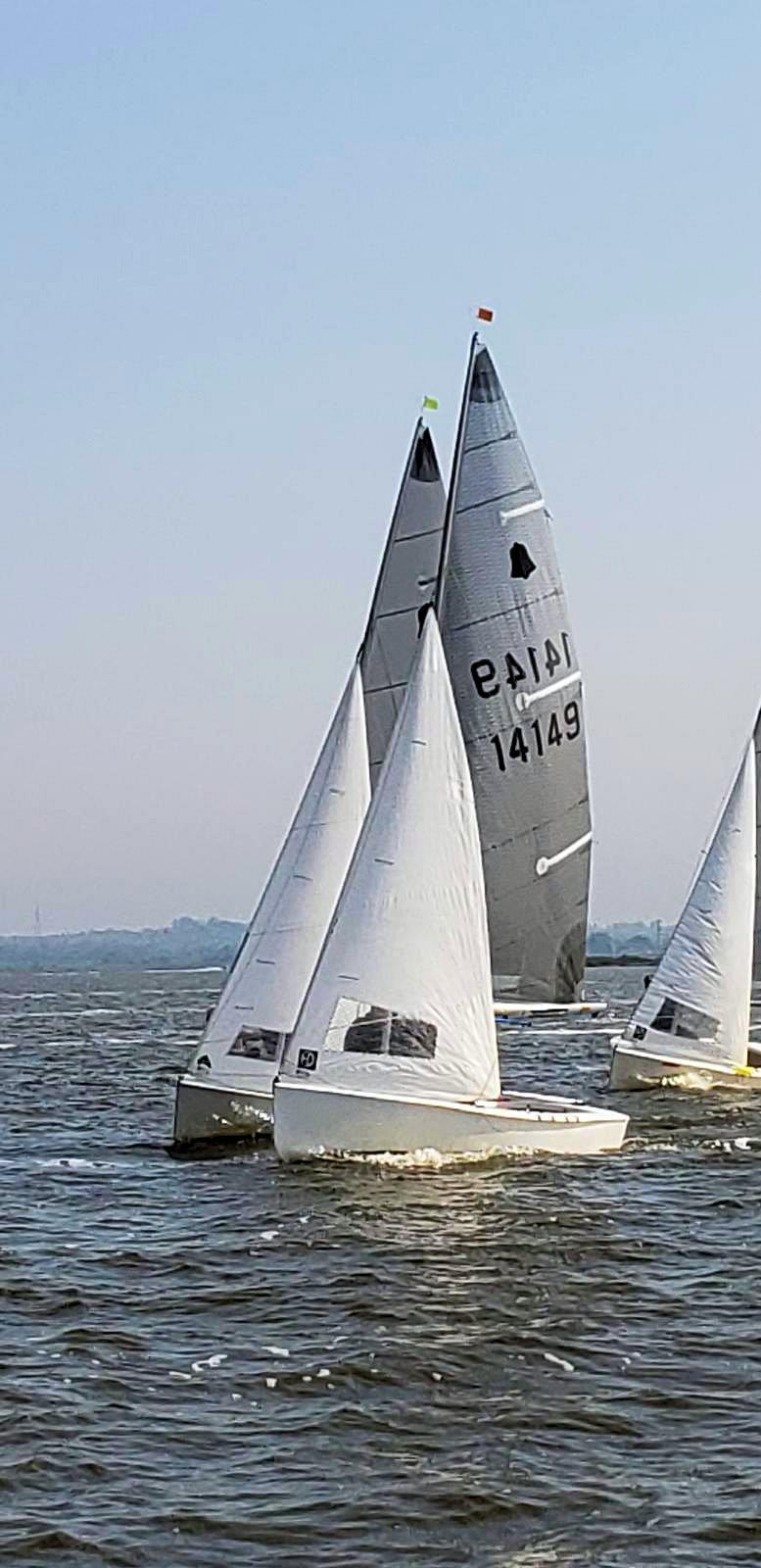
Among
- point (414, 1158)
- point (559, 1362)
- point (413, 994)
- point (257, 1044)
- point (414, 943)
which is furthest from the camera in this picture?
point (257, 1044)

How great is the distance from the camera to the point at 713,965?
38.4 metres

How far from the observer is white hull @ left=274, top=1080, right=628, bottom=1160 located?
2491cm

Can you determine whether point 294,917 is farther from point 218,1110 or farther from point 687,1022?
point 687,1022

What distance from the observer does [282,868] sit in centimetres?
2934

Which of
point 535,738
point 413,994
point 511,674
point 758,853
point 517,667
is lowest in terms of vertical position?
point 413,994

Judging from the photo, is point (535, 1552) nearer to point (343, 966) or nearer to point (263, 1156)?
point (343, 966)

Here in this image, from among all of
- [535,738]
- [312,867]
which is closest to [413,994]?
[312,867]

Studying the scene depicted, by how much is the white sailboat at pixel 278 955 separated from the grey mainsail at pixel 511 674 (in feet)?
7.30

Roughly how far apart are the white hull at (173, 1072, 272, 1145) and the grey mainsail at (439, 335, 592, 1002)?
4060 millimetres

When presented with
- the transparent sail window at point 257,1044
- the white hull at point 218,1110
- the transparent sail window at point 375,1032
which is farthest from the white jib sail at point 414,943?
the white hull at point 218,1110

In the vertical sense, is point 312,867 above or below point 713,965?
above

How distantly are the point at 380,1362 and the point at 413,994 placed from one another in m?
9.29

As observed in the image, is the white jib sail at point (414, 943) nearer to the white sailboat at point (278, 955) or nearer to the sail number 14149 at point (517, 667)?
the sail number 14149 at point (517, 667)

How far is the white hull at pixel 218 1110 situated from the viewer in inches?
1107
